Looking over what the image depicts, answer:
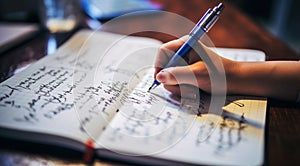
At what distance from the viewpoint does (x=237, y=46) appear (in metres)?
0.75

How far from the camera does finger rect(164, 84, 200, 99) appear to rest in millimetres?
486

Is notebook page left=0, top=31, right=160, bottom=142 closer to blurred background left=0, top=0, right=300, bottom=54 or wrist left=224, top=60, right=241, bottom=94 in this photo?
wrist left=224, top=60, right=241, bottom=94

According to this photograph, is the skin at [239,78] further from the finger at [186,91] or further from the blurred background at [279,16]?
the blurred background at [279,16]

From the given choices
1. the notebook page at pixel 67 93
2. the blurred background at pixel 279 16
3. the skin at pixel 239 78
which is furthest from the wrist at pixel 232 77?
the blurred background at pixel 279 16

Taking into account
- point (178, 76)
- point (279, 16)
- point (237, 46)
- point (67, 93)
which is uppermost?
point (279, 16)

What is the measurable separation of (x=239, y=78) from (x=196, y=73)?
2.5 inches

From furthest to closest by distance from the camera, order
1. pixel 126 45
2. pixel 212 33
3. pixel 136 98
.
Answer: pixel 212 33 → pixel 126 45 → pixel 136 98

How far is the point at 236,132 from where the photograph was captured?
1.32 ft

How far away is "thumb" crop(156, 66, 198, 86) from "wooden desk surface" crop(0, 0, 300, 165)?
111 mm

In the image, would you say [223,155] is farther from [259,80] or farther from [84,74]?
[84,74]

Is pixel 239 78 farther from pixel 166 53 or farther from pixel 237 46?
pixel 237 46

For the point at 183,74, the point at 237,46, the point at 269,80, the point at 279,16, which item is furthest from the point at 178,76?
the point at 279,16

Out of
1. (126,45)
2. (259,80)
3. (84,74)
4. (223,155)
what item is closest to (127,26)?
(126,45)

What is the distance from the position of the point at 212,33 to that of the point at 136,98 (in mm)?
400
